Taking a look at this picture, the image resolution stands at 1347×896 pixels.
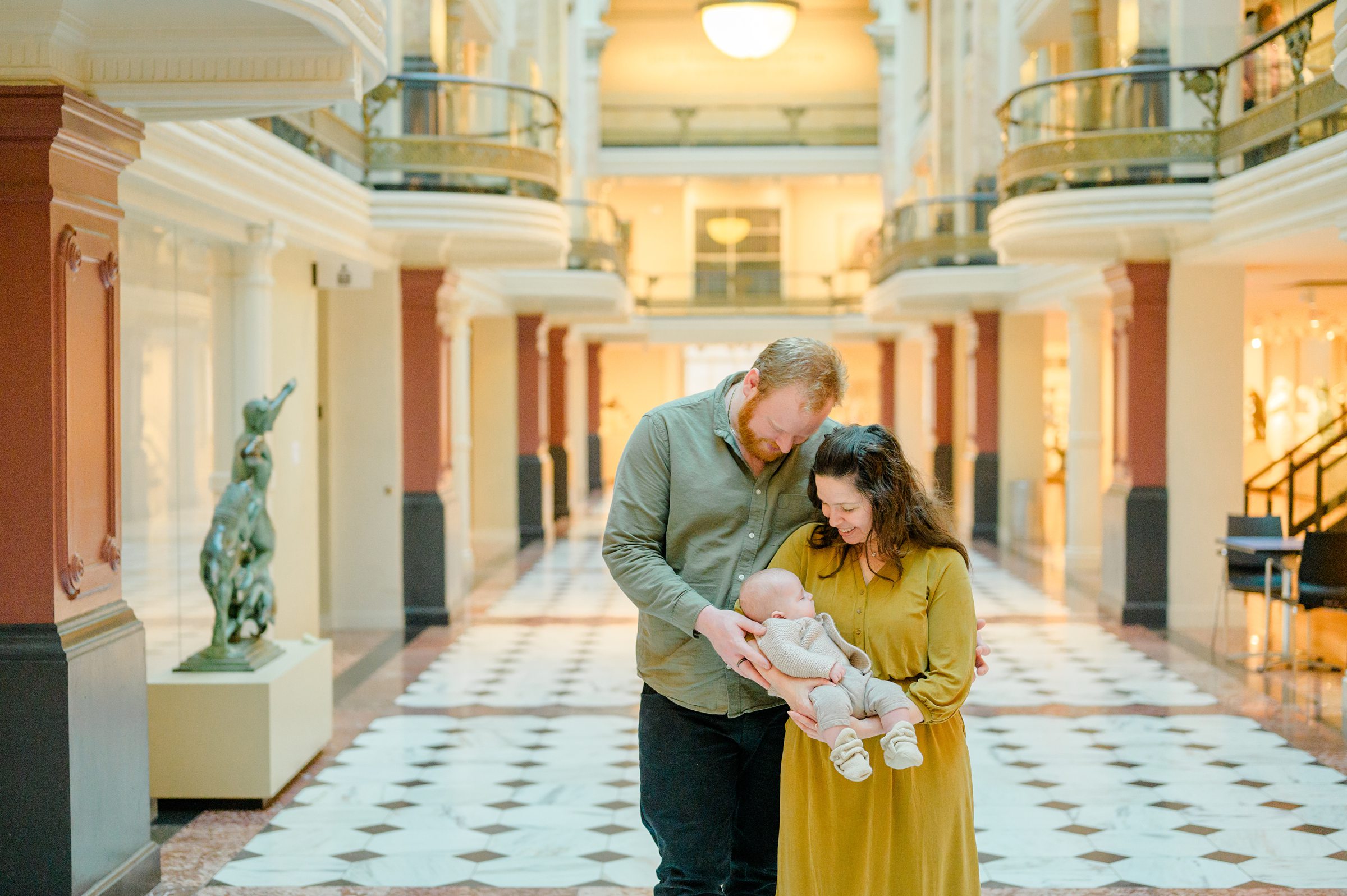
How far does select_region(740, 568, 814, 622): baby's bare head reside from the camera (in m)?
2.96

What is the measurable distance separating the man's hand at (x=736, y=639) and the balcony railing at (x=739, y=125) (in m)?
26.4

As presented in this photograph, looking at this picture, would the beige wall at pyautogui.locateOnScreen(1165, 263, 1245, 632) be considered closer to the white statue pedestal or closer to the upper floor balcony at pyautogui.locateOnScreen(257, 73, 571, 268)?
the upper floor balcony at pyautogui.locateOnScreen(257, 73, 571, 268)

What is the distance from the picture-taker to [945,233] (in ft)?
52.5

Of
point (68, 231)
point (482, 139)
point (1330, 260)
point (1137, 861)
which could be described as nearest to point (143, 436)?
point (68, 231)

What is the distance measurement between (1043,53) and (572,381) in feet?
46.8

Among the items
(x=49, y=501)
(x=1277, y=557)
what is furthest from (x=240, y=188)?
(x=1277, y=557)

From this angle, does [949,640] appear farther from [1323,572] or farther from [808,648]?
[1323,572]

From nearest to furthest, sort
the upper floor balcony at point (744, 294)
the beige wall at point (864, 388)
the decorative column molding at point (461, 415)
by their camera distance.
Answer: the decorative column molding at point (461, 415) < the upper floor balcony at point (744, 294) < the beige wall at point (864, 388)

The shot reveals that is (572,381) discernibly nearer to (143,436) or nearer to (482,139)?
(482,139)

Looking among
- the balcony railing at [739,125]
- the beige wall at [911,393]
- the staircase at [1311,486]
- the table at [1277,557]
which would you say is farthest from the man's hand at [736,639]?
the balcony railing at [739,125]

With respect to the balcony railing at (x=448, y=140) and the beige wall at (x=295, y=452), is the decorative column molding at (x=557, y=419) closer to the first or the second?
the balcony railing at (x=448, y=140)

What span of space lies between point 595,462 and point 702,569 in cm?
2678

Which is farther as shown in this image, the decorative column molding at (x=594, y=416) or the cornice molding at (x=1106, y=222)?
the decorative column molding at (x=594, y=416)

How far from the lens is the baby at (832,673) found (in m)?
2.80
